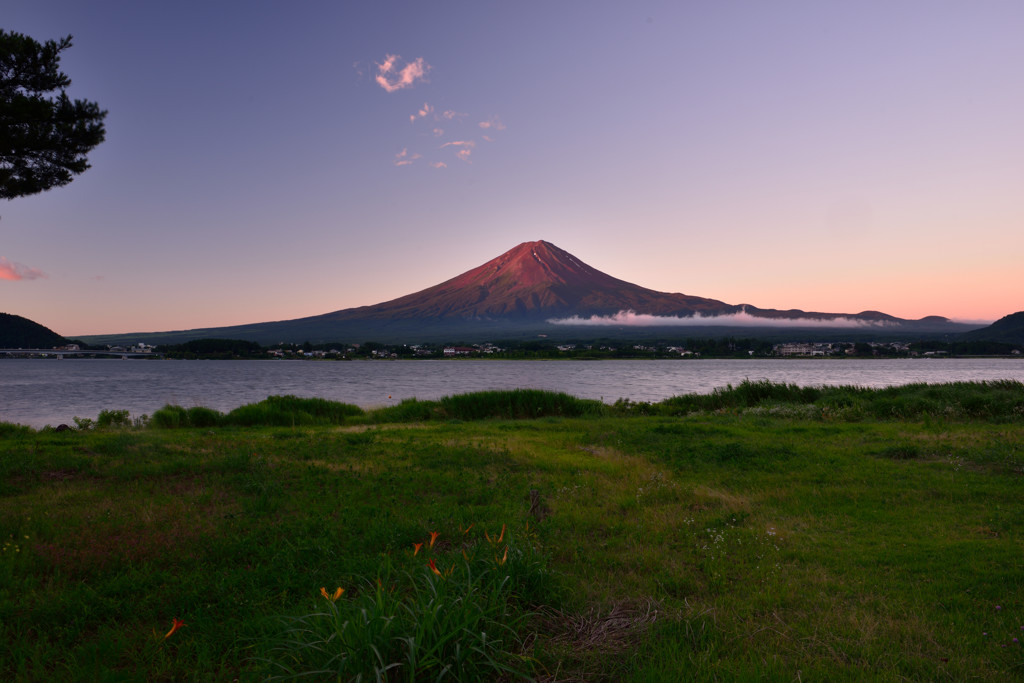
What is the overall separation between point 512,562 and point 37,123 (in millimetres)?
11036

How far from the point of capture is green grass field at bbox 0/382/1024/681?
327 centimetres

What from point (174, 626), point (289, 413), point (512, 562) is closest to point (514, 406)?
point (289, 413)

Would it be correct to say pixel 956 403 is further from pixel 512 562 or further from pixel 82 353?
pixel 82 353

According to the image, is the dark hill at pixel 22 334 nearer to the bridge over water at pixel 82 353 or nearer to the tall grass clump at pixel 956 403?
the bridge over water at pixel 82 353

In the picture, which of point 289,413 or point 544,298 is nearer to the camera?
point 289,413

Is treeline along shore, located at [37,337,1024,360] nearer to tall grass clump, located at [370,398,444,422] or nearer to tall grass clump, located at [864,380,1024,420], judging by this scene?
tall grass clump, located at [370,398,444,422]

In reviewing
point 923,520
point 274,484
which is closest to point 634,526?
point 923,520

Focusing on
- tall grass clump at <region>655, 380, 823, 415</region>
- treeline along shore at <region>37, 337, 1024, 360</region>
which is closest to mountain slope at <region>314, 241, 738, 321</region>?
treeline along shore at <region>37, 337, 1024, 360</region>

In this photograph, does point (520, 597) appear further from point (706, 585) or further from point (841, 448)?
point (841, 448)

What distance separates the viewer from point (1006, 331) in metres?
145

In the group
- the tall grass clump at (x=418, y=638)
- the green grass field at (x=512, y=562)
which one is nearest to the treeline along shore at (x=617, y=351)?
the green grass field at (x=512, y=562)

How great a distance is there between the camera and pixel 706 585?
4.61 meters

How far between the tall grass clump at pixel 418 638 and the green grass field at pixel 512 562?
0.02m

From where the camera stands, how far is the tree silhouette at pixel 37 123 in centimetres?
853
